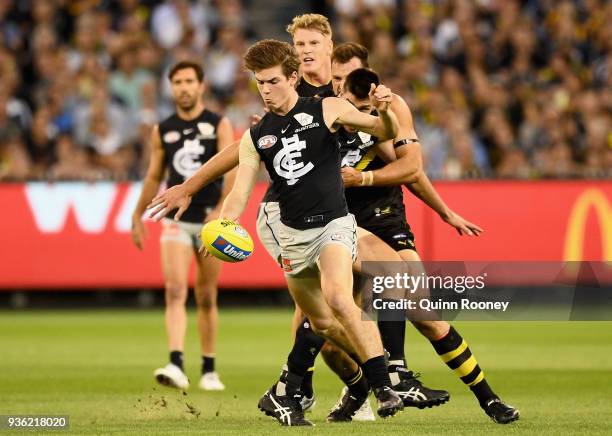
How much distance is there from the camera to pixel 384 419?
A: 29.5ft

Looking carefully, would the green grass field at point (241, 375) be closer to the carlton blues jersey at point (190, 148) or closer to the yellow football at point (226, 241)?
the yellow football at point (226, 241)

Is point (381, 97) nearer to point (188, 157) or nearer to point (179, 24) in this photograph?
point (188, 157)

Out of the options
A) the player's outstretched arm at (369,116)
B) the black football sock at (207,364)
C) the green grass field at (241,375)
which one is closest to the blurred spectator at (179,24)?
the green grass field at (241,375)

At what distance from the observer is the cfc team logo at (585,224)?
17.9 meters

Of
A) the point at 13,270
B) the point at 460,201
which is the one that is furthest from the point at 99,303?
the point at 460,201

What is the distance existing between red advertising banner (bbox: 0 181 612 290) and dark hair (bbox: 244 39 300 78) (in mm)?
9850

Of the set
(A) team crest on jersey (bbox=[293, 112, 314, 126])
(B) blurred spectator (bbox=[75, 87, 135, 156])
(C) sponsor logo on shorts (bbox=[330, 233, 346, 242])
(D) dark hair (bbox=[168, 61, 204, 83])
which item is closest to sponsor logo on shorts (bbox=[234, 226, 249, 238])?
(C) sponsor logo on shorts (bbox=[330, 233, 346, 242])

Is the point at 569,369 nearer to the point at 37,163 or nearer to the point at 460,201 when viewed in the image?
the point at 460,201

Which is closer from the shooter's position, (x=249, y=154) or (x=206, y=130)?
(x=249, y=154)

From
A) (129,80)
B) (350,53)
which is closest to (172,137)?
(350,53)

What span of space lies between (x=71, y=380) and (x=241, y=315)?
22.7 feet

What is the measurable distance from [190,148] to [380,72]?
8.73 m

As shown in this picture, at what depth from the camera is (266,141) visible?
8.33 meters

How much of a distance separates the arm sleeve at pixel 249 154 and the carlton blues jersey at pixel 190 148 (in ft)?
10.2
